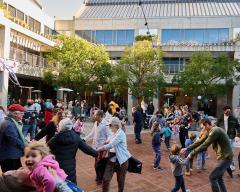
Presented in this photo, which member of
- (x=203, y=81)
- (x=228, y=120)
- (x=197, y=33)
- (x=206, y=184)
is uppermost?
(x=197, y=33)

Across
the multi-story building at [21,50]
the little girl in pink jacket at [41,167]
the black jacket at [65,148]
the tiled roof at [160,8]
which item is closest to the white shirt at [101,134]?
the black jacket at [65,148]

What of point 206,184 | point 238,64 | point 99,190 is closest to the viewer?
point 99,190

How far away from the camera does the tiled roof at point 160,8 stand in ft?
163

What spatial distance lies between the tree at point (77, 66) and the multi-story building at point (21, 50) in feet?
3.88

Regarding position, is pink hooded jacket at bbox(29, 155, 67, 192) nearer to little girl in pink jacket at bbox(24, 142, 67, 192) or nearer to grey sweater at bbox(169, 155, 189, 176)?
little girl in pink jacket at bbox(24, 142, 67, 192)

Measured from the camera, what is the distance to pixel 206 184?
925 cm

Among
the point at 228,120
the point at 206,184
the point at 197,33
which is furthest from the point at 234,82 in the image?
the point at 206,184

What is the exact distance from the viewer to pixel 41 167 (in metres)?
3.41

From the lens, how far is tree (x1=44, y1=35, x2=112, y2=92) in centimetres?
3244

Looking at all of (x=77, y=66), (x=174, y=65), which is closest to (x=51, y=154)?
(x=77, y=66)

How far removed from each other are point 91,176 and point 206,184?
102 inches

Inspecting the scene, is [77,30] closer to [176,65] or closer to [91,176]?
[176,65]

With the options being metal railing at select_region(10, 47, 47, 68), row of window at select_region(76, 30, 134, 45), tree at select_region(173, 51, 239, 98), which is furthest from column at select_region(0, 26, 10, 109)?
row of window at select_region(76, 30, 134, 45)

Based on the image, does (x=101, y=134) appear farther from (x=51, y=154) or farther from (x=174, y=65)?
(x=174, y=65)
